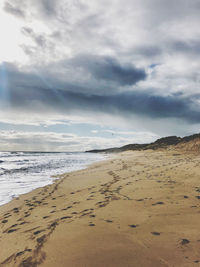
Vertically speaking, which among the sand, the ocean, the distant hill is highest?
the distant hill

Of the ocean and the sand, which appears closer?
the sand

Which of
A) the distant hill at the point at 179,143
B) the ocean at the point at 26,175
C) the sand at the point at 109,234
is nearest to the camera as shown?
the sand at the point at 109,234

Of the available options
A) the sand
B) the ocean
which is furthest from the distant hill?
the sand

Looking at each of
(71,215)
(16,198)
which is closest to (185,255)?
(71,215)

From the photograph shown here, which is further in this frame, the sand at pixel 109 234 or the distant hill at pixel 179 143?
the distant hill at pixel 179 143

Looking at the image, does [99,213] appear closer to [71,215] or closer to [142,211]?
[71,215]

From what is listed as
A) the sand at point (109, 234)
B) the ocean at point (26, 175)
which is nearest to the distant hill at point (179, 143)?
the ocean at point (26, 175)

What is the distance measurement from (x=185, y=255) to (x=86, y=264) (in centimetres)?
126

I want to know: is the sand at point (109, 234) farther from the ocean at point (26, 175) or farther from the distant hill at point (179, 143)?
the distant hill at point (179, 143)

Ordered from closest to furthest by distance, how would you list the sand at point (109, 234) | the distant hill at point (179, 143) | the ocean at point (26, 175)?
the sand at point (109, 234)
the ocean at point (26, 175)
the distant hill at point (179, 143)

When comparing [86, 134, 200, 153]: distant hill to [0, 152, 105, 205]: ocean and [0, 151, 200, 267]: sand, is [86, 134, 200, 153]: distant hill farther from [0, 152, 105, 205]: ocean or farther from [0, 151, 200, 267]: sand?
[0, 151, 200, 267]: sand

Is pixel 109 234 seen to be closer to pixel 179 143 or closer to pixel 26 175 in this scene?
pixel 26 175

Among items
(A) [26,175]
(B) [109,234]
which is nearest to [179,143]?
(A) [26,175]

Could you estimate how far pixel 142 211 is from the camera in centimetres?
363
